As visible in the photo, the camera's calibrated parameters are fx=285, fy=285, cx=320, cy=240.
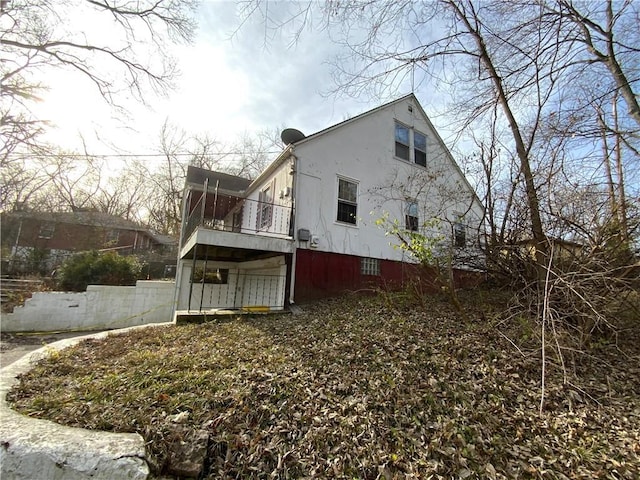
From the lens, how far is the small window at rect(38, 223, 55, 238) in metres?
20.3

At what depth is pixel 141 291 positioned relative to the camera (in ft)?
36.0

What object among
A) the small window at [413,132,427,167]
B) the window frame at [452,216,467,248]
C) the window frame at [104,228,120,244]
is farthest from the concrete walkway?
the window frame at [104,228,120,244]

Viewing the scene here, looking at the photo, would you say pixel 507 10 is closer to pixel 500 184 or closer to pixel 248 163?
pixel 500 184

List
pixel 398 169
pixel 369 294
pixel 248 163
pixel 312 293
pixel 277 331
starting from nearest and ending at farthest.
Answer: pixel 277 331, pixel 312 293, pixel 369 294, pixel 398 169, pixel 248 163

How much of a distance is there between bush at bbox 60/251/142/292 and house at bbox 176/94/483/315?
11.5 ft

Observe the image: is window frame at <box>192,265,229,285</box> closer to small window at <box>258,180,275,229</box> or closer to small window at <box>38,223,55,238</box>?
small window at <box>258,180,275,229</box>

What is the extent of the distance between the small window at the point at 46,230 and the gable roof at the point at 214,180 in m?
15.5

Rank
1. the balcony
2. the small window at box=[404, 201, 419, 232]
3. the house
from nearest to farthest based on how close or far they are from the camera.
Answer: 1. the balcony
2. the house
3. the small window at box=[404, 201, 419, 232]

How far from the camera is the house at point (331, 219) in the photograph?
25.2 ft

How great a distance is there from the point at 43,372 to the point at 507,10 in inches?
372

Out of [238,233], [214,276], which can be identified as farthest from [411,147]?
[214,276]

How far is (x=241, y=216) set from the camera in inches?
546

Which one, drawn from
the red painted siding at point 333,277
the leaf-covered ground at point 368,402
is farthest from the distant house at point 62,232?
the leaf-covered ground at point 368,402

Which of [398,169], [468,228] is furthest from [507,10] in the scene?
[398,169]
